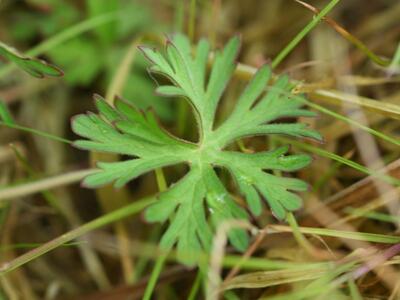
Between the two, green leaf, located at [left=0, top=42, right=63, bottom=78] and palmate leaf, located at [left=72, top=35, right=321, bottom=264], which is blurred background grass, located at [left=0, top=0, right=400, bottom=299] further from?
green leaf, located at [left=0, top=42, right=63, bottom=78]

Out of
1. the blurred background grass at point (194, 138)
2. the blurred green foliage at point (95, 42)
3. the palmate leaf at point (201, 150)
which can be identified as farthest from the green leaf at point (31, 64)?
the blurred green foliage at point (95, 42)

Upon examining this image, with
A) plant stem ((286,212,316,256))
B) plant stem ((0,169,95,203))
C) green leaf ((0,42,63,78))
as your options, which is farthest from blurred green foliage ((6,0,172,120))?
Result: plant stem ((286,212,316,256))

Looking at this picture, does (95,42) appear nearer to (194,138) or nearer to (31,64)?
(194,138)

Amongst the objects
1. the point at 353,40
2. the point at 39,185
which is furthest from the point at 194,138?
the point at 353,40

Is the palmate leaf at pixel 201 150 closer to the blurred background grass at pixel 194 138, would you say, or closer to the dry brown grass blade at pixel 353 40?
the blurred background grass at pixel 194 138

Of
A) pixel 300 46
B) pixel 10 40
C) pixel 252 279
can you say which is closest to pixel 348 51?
pixel 300 46

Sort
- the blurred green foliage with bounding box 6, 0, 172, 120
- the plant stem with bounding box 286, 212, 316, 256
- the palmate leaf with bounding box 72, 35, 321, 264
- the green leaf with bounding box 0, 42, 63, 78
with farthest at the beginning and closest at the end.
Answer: the blurred green foliage with bounding box 6, 0, 172, 120 → the green leaf with bounding box 0, 42, 63, 78 → the plant stem with bounding box 286, 212, 316, 256 → the palmate leaf with bounding box 72, 35, 321, 264

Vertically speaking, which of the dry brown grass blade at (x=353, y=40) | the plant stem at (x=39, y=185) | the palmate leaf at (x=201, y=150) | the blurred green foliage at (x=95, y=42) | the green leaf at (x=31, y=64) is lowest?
the palmate leaf at (x=201, y=150)

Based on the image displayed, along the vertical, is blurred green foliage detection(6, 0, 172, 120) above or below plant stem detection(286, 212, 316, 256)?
above
